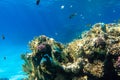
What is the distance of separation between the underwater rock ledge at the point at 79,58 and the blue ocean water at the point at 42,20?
84.3 ft

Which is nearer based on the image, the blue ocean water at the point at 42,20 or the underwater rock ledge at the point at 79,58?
the underwater rock ledge at the point at 79,58

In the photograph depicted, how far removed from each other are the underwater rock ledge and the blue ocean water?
84.3 feet

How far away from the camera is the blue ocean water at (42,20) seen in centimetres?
3500

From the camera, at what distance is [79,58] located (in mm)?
6453

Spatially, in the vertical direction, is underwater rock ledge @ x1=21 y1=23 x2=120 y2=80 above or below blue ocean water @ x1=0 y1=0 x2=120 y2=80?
below

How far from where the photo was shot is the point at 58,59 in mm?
7066

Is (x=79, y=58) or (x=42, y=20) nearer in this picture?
(x=79, y=58)

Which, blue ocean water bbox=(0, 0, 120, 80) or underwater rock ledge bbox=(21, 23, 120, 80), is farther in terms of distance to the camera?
blue ocean water bbox=(0, 0, 120, 80)

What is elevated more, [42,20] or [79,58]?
[42,20]

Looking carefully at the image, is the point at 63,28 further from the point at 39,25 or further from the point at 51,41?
the point at 51,41

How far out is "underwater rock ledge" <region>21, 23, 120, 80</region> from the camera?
19.7 feet

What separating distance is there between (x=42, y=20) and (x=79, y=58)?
39.3 m

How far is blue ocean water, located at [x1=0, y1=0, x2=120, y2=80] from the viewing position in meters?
35.0

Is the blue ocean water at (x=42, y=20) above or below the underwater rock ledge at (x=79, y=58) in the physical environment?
above
